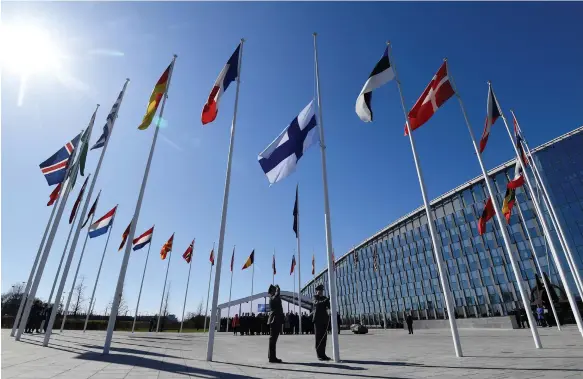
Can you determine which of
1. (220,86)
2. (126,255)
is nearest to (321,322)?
(126,255)

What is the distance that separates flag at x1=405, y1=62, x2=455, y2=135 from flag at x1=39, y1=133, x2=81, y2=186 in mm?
16336

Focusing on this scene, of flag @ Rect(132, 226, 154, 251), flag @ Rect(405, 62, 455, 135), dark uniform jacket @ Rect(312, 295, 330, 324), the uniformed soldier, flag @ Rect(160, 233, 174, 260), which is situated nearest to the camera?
the uniformed soldier

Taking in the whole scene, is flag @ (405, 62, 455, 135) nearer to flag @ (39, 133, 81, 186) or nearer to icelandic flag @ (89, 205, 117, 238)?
flag @ (39, 133, 81, 186)

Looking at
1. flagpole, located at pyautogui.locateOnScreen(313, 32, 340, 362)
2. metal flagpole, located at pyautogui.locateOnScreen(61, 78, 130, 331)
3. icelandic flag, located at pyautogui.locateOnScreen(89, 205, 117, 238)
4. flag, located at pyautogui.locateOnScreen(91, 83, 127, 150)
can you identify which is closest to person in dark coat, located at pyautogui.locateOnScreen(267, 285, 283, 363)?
flagpole, located at pyautogui.locateOnScreen(313, 32, 340, 362)

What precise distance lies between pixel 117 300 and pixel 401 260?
248ft

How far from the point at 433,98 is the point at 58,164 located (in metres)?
17.7

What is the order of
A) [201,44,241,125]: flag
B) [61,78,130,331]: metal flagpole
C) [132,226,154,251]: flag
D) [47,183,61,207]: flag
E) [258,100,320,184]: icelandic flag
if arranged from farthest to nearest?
[132,226,154,251]: flag
[47,183,61,207]: flag
[61,78,130,331]: metal flagpole
[201,44,241,125]: flag
[258,100,320,184]: icelandic flag

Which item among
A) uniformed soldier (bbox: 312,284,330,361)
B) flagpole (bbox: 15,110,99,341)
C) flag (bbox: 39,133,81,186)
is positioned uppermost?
flag (bbox: 39,133,81,186)

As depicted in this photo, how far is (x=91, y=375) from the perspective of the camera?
18.3ft

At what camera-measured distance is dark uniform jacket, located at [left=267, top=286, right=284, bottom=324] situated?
807 cm

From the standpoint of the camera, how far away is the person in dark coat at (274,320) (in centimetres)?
795

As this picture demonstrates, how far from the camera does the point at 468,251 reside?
60344 millimetres

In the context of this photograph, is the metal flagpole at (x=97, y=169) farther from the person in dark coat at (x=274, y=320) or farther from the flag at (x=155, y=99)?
the person in dark coat at (x=274, y=320)

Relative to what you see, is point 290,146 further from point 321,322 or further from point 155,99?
point 155,99
